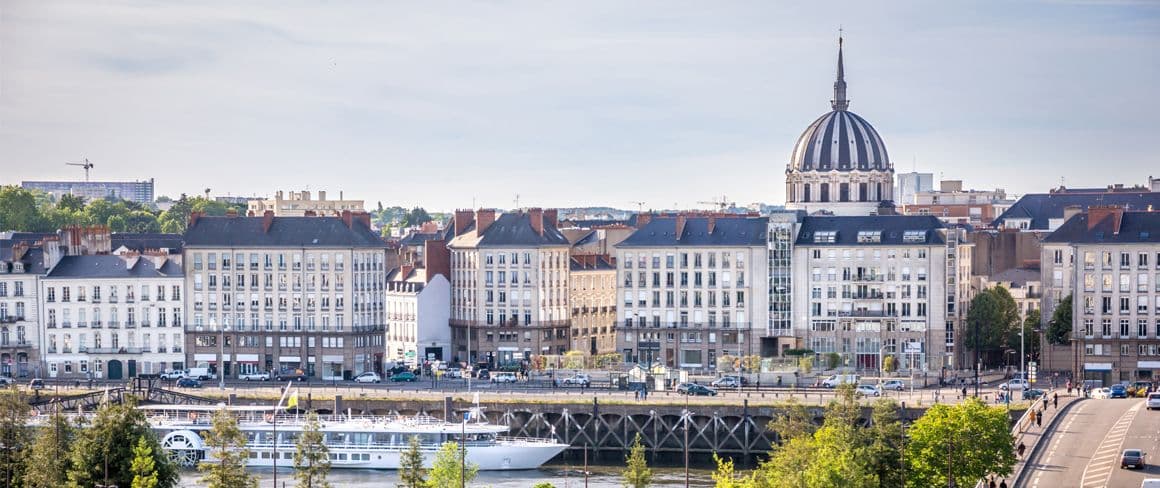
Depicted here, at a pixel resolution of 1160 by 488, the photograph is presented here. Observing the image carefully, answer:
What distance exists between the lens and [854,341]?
138 m

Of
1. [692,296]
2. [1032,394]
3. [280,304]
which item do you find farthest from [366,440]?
[1032,394]

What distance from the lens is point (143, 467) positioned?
84.8 meters

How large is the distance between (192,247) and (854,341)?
39143 millimetres

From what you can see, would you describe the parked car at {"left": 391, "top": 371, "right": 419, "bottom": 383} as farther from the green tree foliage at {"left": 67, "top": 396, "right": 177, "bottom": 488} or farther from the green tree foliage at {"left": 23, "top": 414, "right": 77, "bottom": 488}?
the green tree foliage at {"left": 67, "top": 396, "right": 177, "bottom": 488}

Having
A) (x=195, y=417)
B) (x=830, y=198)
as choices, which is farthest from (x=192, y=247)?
(x=830, y=198)

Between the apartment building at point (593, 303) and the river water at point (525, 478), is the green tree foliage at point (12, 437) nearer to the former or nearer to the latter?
the river water at point (525, 478)

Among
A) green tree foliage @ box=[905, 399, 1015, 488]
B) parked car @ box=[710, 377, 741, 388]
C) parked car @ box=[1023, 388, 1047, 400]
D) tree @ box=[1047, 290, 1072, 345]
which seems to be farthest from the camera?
tree @ box=[1047, 290, 1072, 345]

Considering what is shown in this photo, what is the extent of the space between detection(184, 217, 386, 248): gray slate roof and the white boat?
2113cm

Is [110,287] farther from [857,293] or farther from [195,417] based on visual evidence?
[857,293]

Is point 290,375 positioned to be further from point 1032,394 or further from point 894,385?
point 1032,394

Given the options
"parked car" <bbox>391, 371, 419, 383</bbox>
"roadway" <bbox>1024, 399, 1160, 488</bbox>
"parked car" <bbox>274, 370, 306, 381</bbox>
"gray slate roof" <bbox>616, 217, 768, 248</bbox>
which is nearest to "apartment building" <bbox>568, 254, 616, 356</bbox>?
"gray slate roof" <bbox>616, 217, 768, 248</bbox>

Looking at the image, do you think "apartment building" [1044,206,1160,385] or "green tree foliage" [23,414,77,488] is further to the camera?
"apartment building" [1044,206,1160,385]

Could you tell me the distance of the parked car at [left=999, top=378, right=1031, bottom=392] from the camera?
12064 centimetres

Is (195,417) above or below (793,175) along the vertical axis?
below
